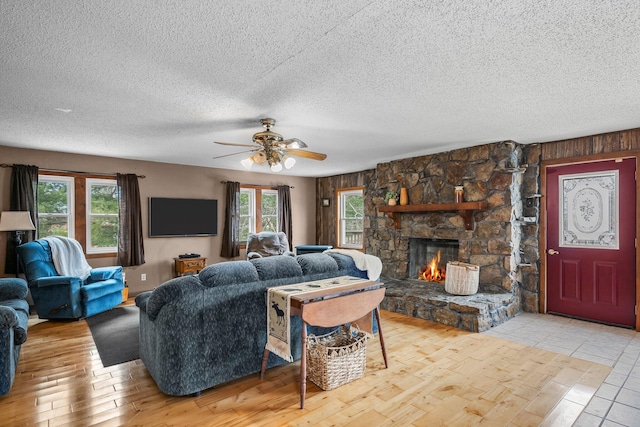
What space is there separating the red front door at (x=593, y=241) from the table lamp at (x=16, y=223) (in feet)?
21.8

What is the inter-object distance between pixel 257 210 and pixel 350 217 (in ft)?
6.46

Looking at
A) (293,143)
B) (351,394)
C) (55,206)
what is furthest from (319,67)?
(55,206)

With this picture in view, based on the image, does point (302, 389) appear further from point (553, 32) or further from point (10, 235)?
point (10, 235)

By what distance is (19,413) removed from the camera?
84.6 inches

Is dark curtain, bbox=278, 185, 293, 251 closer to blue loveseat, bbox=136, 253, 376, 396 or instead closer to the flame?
the flame

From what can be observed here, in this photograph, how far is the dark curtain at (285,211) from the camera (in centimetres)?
706

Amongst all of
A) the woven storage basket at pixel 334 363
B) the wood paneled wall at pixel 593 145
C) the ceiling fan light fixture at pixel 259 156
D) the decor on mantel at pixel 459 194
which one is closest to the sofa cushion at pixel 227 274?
the woven storage basket at pixel 334 363

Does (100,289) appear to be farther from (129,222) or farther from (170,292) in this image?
(170,292)

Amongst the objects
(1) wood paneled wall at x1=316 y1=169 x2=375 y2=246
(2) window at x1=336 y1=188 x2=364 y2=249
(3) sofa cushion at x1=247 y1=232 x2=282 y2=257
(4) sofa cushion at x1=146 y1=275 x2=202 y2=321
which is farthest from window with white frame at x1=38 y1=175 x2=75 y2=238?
(2) window at x1=336 y1=188 x2=364 y2=249

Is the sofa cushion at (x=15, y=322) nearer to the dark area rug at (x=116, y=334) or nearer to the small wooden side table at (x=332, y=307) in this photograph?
the dark area rug at (x=116, y=334)

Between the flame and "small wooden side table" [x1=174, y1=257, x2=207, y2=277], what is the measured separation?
11.8 ft

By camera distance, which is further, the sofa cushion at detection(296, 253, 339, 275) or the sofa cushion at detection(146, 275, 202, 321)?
the sofa cushion at detection(296, 253, 339, 275)

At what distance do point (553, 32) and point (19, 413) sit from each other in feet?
12.6

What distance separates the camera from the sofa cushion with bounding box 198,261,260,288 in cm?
236
